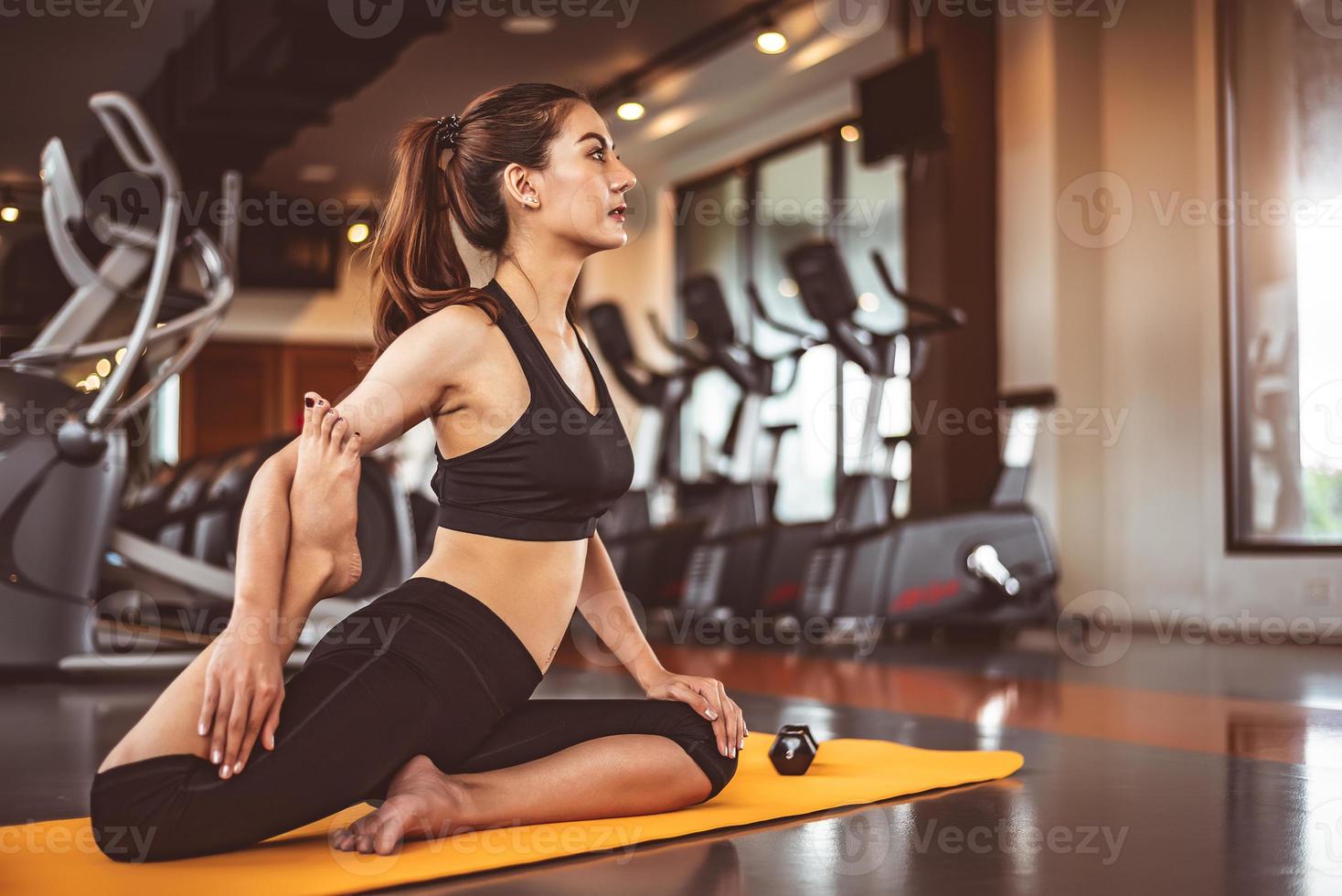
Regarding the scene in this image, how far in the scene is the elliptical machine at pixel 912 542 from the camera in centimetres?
526

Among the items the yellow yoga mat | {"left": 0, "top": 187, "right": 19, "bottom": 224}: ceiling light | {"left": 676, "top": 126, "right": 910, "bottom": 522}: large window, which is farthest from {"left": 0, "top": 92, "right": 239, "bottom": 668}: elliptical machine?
{"left": 0, "top": 187, "right": 19, "bottom": 224}: ceiling light

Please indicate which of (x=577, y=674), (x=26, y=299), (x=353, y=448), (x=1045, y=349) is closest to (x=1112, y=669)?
(x=577, y=674)

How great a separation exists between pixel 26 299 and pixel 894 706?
27.5ft

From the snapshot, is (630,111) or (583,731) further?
(630,111)

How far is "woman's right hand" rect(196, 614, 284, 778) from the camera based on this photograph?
1479 mm

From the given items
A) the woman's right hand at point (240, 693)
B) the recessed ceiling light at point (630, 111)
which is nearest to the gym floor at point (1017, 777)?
the woman's right hand at point (240, 693)

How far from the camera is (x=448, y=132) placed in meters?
1.92

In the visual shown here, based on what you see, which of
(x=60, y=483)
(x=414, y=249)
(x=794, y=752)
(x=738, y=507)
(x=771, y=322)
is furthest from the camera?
(x=738, y=507)

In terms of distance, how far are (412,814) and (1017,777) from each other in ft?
3.83

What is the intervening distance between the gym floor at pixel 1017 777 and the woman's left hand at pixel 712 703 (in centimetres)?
13

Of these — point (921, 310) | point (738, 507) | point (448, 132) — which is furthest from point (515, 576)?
point (738, 507)

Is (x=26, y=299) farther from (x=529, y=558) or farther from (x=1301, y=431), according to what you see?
(x=529, y=558)

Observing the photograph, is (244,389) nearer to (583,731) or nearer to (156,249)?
(156,249)

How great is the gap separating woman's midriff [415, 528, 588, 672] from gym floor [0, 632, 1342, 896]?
31cm
